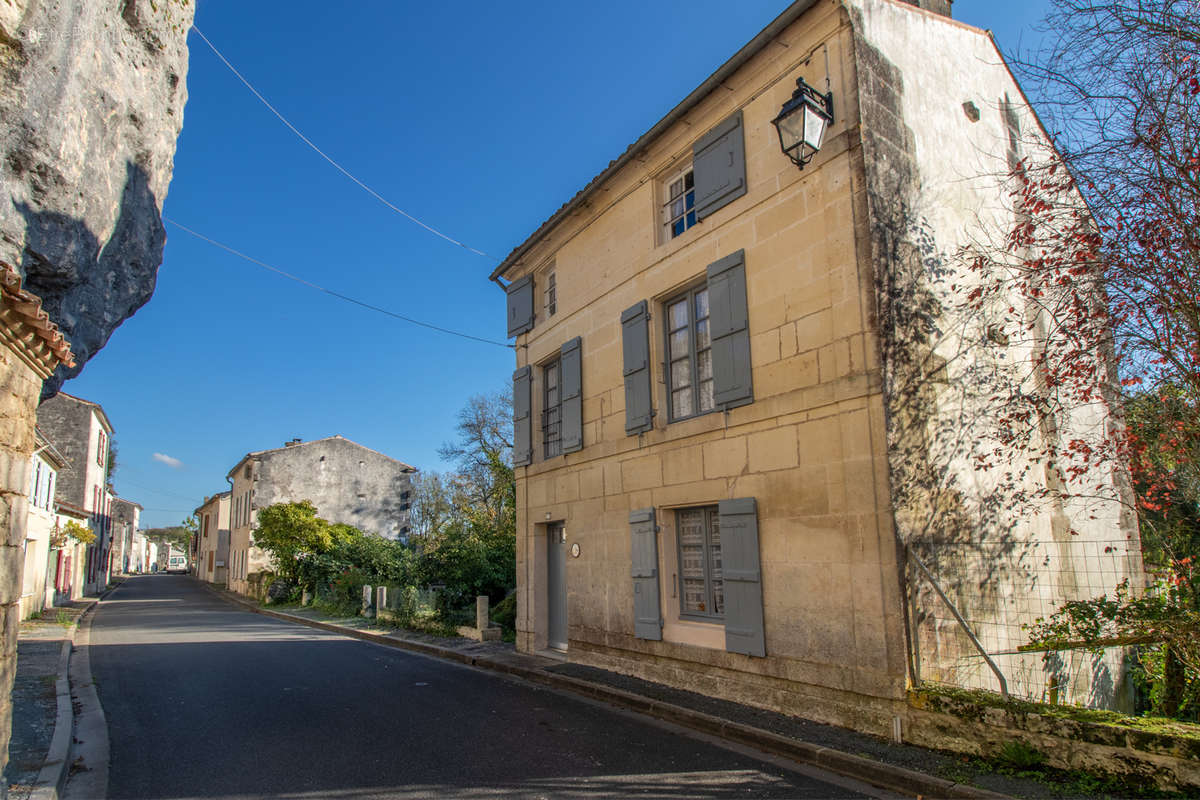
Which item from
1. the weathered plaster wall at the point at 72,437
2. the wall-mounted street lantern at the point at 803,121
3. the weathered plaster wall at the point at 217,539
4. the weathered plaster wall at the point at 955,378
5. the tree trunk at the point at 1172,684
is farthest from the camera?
the weathered plaster wall at the point at 217,539

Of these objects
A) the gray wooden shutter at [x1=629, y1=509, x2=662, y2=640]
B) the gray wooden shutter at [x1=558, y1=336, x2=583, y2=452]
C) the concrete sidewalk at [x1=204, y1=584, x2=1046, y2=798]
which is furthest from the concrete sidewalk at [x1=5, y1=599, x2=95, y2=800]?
the gray wooden shutter at [x1=558, y1=336, x2=583, y2=452]

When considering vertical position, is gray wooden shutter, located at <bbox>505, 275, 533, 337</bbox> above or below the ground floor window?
above

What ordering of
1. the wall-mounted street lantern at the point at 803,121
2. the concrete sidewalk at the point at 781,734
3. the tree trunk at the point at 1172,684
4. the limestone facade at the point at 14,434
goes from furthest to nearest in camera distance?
the wall-mounted street lantern at the point at 803,121 < the tree trunk at the point at 1172,684 < the concrete sidewalk at the point at 781,734 < the limestone facade at the point at 14,434

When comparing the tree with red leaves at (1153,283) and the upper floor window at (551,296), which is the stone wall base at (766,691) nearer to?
the tree with red leaves at (1153,283)

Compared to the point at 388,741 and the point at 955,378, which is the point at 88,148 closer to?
the point at 388,741

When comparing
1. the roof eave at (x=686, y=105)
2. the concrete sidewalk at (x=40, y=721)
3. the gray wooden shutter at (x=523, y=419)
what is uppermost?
the roof eave at (x=686, y=105)

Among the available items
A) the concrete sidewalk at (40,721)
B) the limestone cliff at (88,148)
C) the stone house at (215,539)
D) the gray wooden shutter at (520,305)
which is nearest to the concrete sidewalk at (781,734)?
the concrete sidewalk at (40,721)

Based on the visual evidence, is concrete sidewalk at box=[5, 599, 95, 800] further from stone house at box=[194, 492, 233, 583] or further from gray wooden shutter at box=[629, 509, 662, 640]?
stone house at box=[194, 492, 233, 583]

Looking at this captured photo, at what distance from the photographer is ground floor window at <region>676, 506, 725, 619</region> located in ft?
26.6

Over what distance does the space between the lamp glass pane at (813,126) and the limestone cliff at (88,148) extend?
865cm

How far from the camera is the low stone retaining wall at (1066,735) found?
14.4 ft

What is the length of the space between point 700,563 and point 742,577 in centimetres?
102

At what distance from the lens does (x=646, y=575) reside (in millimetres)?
8828

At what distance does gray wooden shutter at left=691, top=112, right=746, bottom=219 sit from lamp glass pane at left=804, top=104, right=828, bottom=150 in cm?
124
